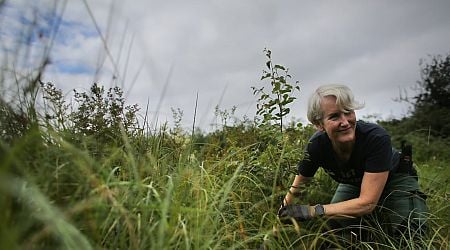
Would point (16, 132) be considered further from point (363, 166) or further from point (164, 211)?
point (363, 166)

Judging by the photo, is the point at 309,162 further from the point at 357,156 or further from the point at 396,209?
the point at 396,209

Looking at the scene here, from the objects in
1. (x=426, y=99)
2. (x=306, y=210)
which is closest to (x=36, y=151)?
(x=306, y=210)

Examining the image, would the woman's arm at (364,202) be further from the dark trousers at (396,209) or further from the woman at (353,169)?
the dark trousers at (396,209)

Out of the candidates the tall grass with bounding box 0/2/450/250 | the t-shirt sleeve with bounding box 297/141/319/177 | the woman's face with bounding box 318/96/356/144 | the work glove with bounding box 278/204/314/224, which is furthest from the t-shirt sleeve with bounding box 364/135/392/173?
the tall grass with bounding box 0/2/450/250

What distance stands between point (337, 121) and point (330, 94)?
0.18 meters

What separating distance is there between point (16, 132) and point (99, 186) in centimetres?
45

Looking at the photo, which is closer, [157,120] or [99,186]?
[99,186]

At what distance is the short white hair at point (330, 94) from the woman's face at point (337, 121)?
3cm

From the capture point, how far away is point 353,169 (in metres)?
3.43

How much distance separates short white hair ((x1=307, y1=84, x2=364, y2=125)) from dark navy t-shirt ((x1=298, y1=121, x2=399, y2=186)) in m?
0.18

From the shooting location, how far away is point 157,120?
116 inches

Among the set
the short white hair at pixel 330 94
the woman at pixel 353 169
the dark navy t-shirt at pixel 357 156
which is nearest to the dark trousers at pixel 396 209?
the woman at pixel 353 169

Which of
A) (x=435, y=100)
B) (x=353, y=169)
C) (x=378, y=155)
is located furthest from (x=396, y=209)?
(x=435, y=100)

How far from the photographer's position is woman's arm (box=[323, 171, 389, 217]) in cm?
296
